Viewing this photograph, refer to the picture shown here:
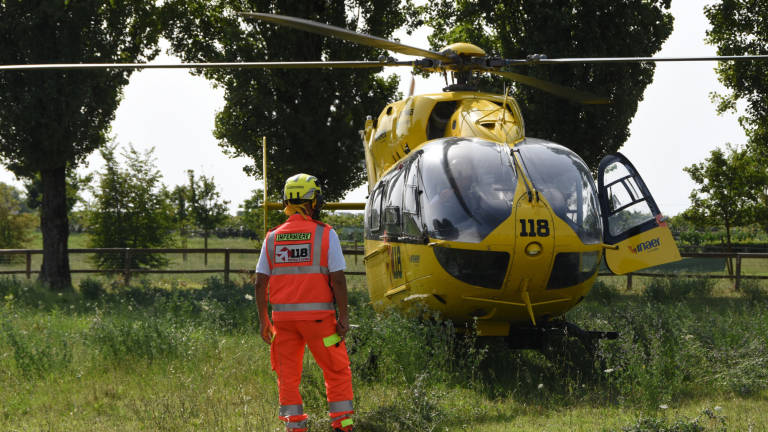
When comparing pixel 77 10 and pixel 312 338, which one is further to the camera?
pixel 77 10

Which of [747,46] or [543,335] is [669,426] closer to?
[543,335]

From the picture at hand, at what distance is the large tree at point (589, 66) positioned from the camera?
752 inches

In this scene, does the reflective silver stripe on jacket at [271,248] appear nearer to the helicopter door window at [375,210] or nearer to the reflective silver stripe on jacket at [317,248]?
the reflective silver stripe on jacket at [317,248]

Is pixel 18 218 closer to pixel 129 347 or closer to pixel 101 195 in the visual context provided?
pixel 101 195

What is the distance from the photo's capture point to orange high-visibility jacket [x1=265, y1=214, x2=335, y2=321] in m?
5.36

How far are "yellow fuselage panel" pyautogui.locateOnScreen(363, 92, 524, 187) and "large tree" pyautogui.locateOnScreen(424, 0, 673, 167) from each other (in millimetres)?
10255

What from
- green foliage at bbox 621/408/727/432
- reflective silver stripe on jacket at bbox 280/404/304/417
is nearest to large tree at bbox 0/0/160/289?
reflective silver stripe on jacket at bbox 280/404/304/417

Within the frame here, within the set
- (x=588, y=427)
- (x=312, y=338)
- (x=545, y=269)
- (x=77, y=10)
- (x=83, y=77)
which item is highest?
(x=77, y=10)

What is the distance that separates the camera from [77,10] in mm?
18578

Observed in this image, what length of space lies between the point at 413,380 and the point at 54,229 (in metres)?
16.2

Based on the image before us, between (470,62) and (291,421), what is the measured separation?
20.4ft

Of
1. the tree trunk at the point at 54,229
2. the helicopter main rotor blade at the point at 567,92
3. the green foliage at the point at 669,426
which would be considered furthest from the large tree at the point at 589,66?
the green foliage at the point at 669,426

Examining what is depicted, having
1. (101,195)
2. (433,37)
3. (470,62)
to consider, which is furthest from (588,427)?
(101,195)

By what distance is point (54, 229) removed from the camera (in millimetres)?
19969
